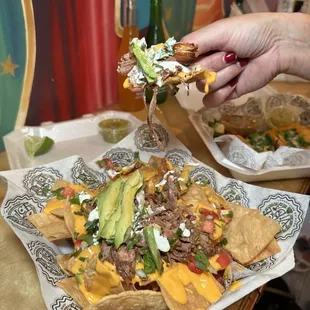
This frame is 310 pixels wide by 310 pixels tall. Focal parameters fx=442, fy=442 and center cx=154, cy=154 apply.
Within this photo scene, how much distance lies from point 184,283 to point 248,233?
32cm

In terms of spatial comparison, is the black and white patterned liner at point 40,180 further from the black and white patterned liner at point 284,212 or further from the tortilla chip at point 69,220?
the black and white patterned liner at point 284,212

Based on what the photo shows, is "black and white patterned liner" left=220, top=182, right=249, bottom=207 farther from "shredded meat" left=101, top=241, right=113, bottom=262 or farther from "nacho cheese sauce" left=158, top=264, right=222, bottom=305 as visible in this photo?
"shredded meat" left=101, top=241, right=113, bottom=262

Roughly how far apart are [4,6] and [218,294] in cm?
138

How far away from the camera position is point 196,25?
9.45 ft

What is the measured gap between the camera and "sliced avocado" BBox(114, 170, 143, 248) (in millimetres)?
1220

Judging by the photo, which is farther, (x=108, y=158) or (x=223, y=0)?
(x=223, y=0)

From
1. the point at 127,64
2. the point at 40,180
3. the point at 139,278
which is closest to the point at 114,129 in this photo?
the point at 40,180

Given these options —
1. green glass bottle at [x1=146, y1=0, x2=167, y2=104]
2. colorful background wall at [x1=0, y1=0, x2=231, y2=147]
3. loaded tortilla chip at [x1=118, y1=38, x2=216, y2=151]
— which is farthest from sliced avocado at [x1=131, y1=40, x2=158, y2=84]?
green glass bottle at [x1=146, y1=0, x2=167, y2=104]

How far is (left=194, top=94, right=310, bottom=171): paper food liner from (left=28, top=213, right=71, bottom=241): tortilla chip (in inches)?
31.2

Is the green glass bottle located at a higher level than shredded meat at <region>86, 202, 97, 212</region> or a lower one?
higher

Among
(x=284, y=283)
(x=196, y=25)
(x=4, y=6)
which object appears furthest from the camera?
(x=196, y=25)

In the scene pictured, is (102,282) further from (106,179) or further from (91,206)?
(106,179)

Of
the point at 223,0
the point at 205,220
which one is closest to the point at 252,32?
the point at 205,220

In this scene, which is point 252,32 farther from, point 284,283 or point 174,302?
point 284,283
